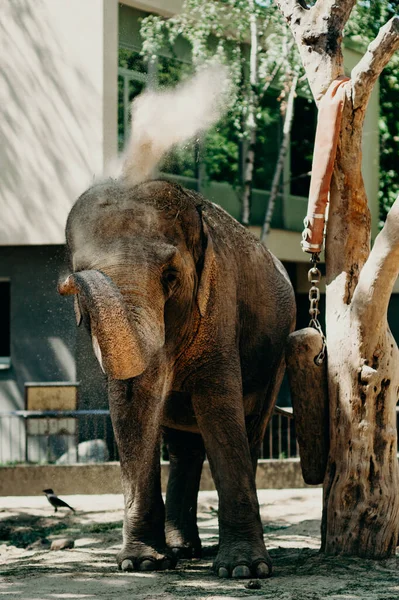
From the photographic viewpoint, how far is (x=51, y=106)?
1691 centimetres

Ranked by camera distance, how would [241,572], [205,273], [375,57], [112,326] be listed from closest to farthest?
[112,326] < [241,572] < [205,273] < [375,57]

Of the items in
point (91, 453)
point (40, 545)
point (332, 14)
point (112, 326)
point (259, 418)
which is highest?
point (332, 14)

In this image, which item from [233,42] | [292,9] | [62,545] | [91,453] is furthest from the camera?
[233,42]

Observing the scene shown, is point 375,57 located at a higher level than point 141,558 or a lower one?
higher

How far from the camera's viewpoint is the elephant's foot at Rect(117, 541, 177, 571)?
23.5 feet

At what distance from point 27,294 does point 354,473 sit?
10.6 meters

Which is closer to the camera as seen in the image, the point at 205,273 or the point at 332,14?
the point at 205,273

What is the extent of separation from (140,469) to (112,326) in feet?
4.84

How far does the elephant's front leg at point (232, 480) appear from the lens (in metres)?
6.95

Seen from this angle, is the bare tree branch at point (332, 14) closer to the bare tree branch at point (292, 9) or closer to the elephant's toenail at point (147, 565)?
the bare tree branch at point (292, 9)

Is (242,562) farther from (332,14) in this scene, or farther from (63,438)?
(63,438)

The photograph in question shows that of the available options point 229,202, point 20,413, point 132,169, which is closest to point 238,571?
point 132,169

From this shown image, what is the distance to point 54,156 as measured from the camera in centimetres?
1683

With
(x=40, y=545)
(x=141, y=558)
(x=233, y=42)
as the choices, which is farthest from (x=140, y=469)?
(x=233, y=42)
